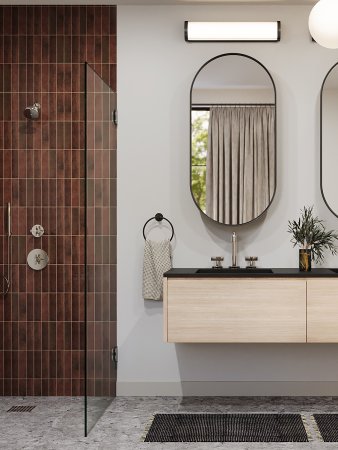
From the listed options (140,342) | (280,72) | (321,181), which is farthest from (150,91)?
(140,342)

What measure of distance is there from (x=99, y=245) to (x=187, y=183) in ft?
2.68

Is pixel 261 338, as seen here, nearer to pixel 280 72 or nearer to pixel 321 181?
pixel 321 181

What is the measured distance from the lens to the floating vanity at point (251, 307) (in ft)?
11.4

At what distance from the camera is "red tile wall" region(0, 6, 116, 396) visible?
13.1 feet

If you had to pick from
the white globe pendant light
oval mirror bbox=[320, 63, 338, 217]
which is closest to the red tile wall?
oval mirror bbox=[320, 63, 338, 217]

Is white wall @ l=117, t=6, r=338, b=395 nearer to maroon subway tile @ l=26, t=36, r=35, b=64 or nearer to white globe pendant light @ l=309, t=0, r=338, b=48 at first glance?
maroon subway tile @ l=26, t=36, r=35, b=64

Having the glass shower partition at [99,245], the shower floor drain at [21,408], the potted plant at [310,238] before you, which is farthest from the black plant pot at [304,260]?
the shower floor drain at [21,408]

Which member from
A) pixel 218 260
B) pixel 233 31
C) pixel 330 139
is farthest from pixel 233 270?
pixel 233 31

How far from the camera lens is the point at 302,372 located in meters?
3.93

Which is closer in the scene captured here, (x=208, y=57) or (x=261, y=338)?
(x=261, y=338)

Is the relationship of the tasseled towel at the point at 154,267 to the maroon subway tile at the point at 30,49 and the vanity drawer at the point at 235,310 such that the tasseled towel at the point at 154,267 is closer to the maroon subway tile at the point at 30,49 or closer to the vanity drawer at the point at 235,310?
the vanity drawer at the point at 235,310

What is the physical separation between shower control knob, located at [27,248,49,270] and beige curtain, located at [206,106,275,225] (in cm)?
109

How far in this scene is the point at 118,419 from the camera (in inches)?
137

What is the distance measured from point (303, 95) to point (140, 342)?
1.89m
